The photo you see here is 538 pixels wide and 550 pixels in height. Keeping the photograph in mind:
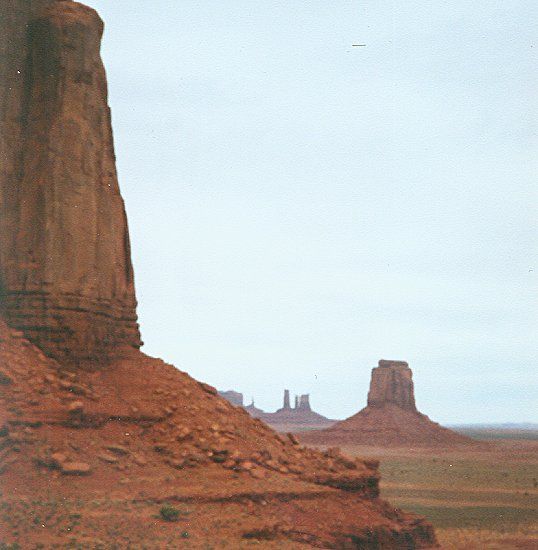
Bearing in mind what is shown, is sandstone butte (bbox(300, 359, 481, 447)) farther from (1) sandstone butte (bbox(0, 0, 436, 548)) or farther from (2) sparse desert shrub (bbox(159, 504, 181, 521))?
(2) sparse desert shrub (bbox(159, 504, 181, 521))

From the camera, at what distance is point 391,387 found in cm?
13162

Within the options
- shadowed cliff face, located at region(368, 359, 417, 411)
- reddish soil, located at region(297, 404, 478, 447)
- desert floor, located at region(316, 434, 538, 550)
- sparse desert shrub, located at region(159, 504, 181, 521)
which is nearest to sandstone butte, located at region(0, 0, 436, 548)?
sparse desert shrub, located at region(159, 504, 181, 521)

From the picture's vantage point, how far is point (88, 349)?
27094 mm

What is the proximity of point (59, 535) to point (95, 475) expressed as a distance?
2993 millimetres

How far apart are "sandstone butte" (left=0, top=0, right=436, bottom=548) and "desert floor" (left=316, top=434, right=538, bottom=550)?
544 centimetres

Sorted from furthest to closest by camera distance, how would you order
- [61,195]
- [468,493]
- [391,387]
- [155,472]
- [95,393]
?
[391,387] → [468,493] → [61,195] → [95,393] → [155,472]

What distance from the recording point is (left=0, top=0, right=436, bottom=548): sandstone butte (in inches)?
917

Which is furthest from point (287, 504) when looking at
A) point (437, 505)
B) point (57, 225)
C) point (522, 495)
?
point (522, 495)

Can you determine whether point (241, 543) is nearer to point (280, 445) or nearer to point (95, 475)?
point (95, 475)

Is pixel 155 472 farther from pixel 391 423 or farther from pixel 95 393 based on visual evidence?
pixel 391 423

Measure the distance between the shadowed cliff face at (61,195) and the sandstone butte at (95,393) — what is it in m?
0.04

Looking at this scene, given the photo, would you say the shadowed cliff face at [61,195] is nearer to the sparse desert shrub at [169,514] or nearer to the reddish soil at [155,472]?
the reddish soil at [155,472]

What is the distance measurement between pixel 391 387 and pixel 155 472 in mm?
108676

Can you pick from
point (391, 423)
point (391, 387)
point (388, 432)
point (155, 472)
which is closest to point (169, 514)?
point (155, 472)
